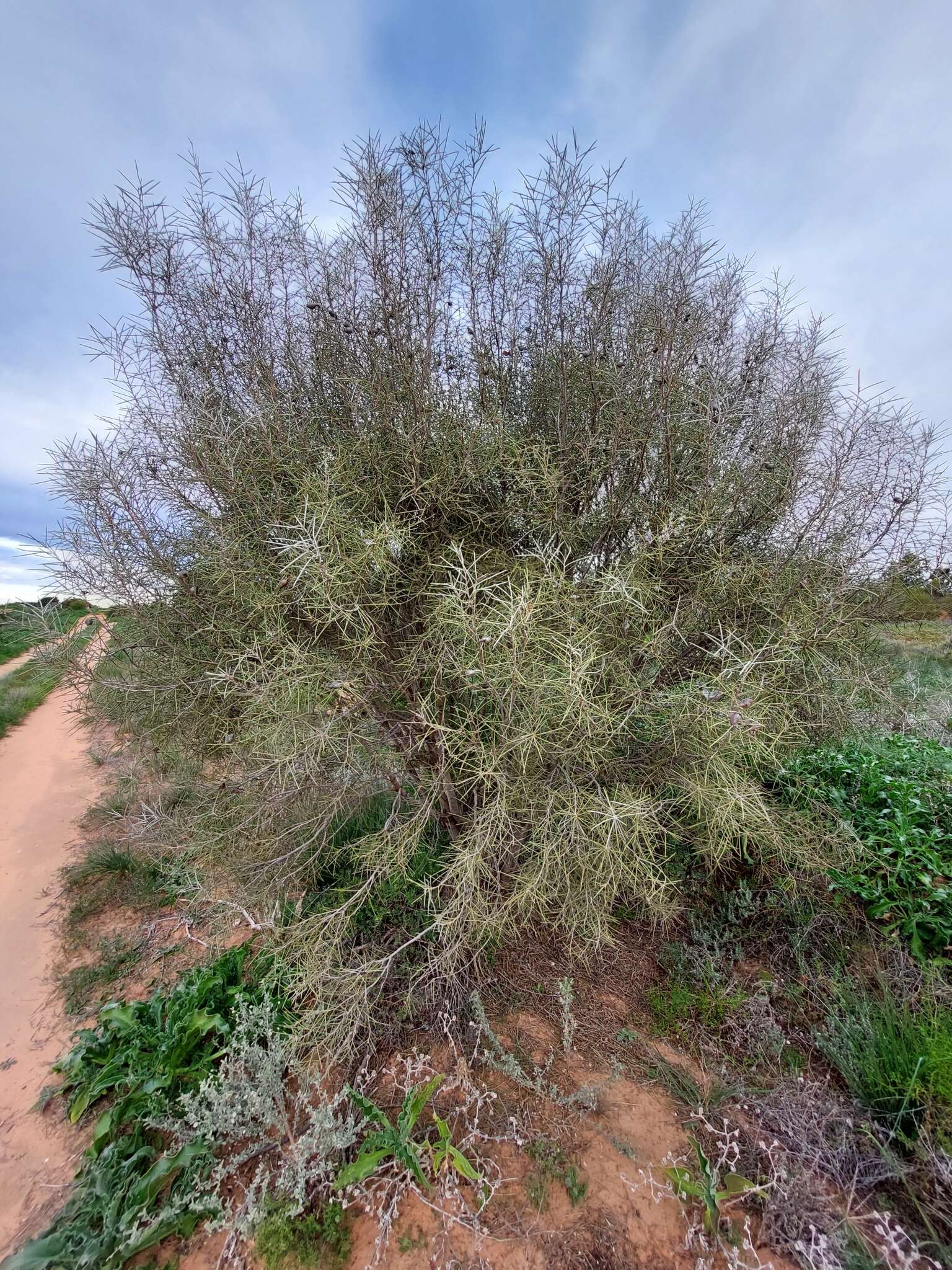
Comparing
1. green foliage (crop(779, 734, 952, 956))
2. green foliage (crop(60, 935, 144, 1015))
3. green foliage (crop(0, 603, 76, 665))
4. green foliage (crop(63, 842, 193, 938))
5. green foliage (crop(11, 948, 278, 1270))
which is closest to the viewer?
green foliage (crop(11, 948, 278, 1270))

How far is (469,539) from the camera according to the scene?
8.96ft

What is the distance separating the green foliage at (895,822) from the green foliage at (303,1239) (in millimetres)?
2572

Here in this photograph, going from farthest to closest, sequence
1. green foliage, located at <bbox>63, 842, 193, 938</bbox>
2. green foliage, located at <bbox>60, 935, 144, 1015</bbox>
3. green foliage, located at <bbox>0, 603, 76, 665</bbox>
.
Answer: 1. green foliage, located at <bbox>63, 842, 193, 938</bbox>
2. green foliage, located at <bbox>60, 935, 144, 1015</bbox>
3. green foliage, located at <bbox>0, 603, 76, 665</bbox>

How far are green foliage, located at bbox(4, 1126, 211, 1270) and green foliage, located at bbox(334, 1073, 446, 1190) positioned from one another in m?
0.57

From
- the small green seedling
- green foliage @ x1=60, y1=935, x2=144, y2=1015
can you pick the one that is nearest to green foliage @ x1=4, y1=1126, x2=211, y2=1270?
the small green seedling

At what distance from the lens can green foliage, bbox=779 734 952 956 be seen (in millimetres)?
2436

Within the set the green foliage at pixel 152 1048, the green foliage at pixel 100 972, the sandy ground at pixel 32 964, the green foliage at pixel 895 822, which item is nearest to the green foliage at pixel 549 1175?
the green foliage at pixel 152 1048

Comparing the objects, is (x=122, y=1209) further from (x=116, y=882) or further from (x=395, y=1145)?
(x=116, y=882)

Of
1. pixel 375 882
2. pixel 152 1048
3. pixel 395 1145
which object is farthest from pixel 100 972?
pixel 395 1145

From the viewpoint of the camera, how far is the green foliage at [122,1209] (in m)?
1.75

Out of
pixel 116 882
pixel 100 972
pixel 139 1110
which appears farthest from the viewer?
pixel 116 882

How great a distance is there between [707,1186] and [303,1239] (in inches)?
58.8

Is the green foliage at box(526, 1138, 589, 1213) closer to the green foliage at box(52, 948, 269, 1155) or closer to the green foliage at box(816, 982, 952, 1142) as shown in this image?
the green foliage at box(816, 982, 952, 1142)

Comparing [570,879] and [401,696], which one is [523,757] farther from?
[401,696]
